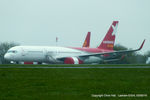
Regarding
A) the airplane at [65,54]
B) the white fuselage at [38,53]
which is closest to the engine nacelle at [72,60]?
the airplane at [65,54]

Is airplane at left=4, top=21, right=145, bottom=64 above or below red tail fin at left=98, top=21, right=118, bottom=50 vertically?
below

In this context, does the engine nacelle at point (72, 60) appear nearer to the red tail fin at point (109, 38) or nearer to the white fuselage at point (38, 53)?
the white fuselage at point (38, 53)

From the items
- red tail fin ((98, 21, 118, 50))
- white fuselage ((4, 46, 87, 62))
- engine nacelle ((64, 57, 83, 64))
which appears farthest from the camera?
red tail fin ((98, 21, 118, 50))

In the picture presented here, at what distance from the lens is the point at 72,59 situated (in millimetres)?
67562

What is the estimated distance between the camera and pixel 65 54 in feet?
232

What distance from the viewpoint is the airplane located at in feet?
207

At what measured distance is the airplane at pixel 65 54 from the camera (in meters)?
63.1

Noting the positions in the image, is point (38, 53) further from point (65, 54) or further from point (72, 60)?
point (65, 54)

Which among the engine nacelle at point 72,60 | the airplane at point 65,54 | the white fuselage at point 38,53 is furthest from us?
the engine nacelle at point 72,60

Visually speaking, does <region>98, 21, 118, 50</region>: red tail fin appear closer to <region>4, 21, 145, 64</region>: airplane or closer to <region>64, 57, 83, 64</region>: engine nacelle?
<region>4, 21, 145, 64</region>: airplane

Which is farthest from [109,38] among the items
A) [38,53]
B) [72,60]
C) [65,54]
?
[38,53]

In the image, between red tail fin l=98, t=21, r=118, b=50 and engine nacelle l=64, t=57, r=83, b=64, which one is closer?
engine nacelle l=64, t=57, r=83, b=64

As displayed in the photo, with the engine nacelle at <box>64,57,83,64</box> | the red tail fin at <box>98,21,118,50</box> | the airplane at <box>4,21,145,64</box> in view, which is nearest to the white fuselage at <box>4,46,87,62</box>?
the airplane at <box>4,21,145,64</box>

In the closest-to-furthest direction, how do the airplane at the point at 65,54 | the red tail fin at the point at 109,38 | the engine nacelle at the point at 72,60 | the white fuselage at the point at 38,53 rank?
the white fuselage at the point at 38,53, the airplane at the point at 65,54, the engine nacelle at the point at 72,60, the red tail fin at the point at 109,38
